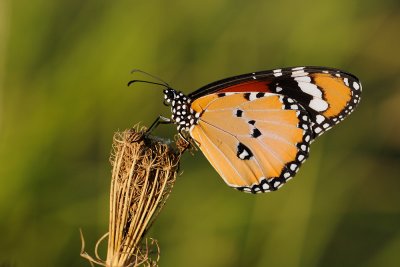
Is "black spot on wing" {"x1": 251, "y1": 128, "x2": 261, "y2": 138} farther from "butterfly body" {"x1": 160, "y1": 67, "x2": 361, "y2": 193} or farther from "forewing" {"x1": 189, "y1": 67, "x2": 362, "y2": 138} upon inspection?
"forewing" {"x1": 189, "y1": 67, "x2": 362, "y2": 138}

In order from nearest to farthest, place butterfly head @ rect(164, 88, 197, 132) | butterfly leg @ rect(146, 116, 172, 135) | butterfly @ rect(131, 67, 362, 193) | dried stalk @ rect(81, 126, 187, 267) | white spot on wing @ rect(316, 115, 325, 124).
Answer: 1. dried stalk @ rect(81, 126, 187, 267)
2. butterfly leg @ rect(146, 116, 172, 135)
3. butterfly head @ rect(164, 88, 197, 132)
4. butterfly @ rect(131, 67, 362, 193)
5. white spot on wing @ rect(316, 115, 325, 124)

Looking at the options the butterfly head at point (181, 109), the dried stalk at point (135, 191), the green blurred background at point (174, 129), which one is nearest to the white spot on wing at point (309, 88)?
the butterfly head at point (181, 109)

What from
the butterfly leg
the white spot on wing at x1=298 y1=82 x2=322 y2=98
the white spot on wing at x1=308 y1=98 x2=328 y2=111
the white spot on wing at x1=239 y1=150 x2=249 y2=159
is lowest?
the white spot on wing at x1=239 y1=150 x2=249 y2=159

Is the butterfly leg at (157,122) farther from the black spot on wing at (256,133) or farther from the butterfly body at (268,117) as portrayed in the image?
the black spot on wing at (256,133)

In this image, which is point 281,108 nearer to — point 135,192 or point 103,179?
point 103,179

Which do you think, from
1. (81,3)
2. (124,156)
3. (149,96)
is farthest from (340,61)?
(124,156)

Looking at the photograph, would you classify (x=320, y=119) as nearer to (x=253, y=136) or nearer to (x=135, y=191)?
(x=253, y=136)

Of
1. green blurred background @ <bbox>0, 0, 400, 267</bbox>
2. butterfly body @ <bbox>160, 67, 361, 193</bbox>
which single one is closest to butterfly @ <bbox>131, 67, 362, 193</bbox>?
butterfly body @ <bbox>160, 67, 361, 193</bbox>

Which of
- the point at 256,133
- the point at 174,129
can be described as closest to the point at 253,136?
the point at 256,133

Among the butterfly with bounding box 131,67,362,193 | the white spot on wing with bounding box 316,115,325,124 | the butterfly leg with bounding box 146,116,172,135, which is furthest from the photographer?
the white spot on wing with bounding box 316,115,325,124
